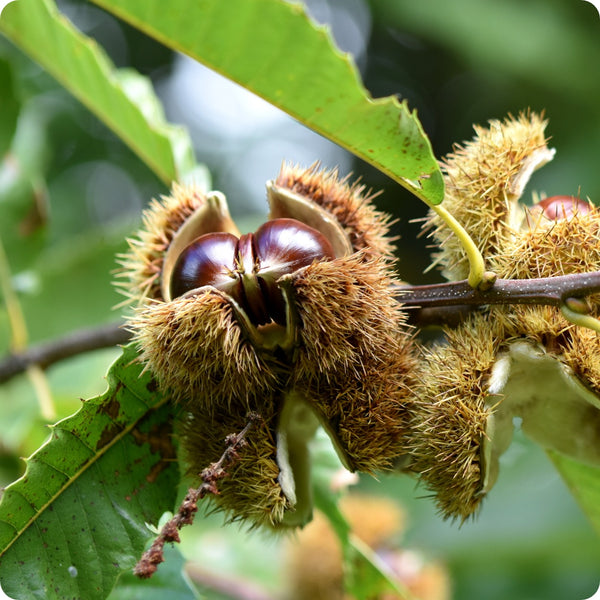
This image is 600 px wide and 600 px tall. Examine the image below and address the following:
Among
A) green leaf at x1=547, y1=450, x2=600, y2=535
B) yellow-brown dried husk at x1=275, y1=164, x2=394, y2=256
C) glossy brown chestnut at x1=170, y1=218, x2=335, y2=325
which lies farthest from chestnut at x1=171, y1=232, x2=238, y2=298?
green leaf at x1=547, y1=450, x2=600, y2=535

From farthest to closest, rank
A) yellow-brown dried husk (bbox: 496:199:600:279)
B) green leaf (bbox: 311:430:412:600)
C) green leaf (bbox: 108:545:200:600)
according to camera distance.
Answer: green leaf (bbox: 311:430:412:600) → green leaf (bbox: 108:545:200:600) → yellow-brown dried husk (bbox: 496:199:600:279)

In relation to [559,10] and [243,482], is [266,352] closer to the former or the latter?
[243,482]

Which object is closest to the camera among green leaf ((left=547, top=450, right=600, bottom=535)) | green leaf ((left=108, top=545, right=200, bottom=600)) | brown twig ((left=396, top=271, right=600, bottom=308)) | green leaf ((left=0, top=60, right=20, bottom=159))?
brown twig ((left=396, top=271, right=600, bottom=308))

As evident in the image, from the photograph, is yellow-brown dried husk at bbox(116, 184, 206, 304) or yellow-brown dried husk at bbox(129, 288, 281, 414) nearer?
yellow-brown dried husk at bbox(129, 288, 281, 414)

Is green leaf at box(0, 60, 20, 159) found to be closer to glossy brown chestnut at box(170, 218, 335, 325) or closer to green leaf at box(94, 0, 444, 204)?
green leaf at box(94, 0, 444, 204)

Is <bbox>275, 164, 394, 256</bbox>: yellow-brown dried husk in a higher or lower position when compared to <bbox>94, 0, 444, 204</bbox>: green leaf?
lower

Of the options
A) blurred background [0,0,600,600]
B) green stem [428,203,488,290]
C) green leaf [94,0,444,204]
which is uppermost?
green leaf [94,0,444,204]

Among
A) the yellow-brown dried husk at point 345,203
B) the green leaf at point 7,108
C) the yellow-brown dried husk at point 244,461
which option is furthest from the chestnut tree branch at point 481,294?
the green leaf at point 7,108

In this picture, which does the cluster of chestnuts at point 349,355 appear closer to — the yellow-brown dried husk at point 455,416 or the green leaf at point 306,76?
the yellow-brown dried husk at point 455,416

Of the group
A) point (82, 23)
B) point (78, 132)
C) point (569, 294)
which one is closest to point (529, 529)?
point (569, 294)
